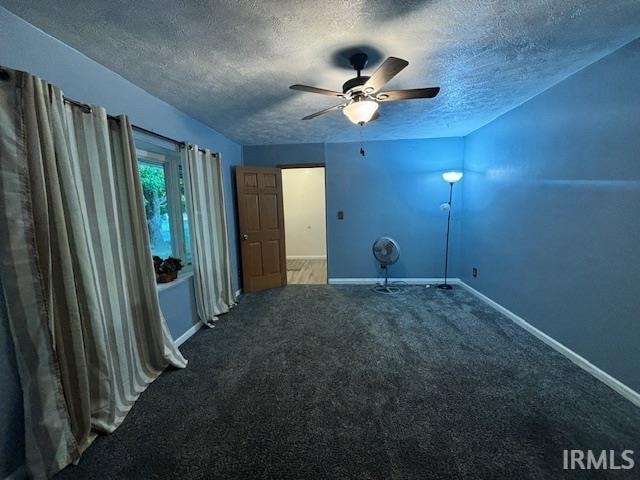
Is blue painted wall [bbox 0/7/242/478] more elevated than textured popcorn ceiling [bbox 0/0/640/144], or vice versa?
textured popcorn ceiling [bbox 0/0/640/144]

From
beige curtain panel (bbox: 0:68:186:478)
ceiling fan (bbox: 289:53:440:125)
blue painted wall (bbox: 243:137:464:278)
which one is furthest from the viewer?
blue painted wall (bbox: 243:137:464:278)

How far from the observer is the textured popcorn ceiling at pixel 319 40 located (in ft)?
3.94

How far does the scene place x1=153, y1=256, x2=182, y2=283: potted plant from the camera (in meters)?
2.32

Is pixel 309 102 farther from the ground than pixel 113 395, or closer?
farther from the ground

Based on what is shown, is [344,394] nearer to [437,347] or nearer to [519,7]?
[437,347]

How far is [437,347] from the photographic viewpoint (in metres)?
2.20

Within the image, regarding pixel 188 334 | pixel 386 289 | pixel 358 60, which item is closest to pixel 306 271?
pixel 386 289

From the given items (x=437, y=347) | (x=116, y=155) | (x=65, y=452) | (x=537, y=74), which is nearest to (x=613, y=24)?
(x=537, y=74)

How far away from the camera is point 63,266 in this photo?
49.6 inches

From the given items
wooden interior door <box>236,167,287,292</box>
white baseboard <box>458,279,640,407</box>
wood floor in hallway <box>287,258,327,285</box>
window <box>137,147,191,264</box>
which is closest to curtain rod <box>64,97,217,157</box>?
window <box>137,147,191,264</box>

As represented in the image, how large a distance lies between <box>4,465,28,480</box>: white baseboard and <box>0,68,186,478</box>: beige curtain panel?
91 mm

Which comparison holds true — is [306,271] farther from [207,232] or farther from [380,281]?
[207,232]

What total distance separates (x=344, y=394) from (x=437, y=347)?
104 cm

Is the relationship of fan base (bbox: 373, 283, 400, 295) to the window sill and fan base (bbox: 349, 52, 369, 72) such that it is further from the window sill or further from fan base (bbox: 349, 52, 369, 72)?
fan base (bbox: 349, 52, 369, 72)
